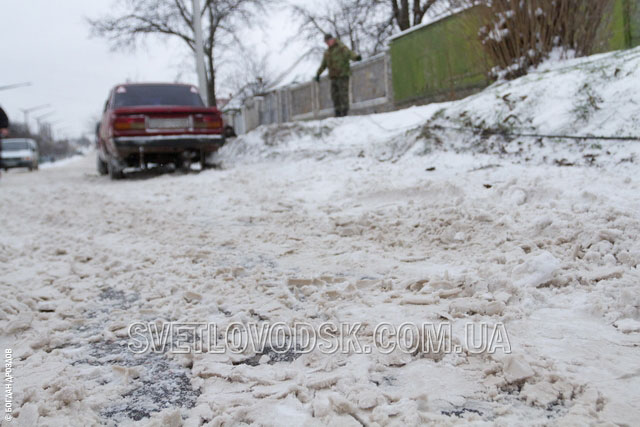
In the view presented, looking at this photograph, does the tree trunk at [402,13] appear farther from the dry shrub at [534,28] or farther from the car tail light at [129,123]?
the car tail light at [129,123]

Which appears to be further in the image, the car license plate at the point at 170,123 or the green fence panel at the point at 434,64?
the green fence panel at the point at 434,64

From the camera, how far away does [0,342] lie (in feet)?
6.75

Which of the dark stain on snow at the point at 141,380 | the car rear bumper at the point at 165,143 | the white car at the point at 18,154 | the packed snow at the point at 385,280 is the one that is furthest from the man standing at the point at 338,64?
the white car at the point at 18,154

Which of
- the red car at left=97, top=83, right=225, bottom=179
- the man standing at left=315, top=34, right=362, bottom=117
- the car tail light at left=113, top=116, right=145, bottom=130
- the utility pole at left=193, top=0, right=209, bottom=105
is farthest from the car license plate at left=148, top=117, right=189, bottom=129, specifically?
the utility pole at left=193, top=0, right=209, bottom=105

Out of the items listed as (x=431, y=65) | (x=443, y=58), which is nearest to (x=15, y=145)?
(x=431, y=65)

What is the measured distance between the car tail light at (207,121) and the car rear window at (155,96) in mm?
789

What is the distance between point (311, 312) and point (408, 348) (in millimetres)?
557

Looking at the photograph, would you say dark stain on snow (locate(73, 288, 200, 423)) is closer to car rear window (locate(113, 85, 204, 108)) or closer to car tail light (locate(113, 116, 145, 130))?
car tail light (locate(113, 116, 145, 130))

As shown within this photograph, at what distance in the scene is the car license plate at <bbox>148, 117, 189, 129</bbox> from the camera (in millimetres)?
8852

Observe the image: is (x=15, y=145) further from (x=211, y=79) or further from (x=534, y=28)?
(x=534, y=28)

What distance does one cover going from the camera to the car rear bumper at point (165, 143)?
873 cm

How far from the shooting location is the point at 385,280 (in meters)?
2.61

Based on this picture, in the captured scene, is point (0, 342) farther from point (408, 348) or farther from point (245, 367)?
point (408, 348)

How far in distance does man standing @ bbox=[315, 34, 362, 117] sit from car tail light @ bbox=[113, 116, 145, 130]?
4395mm
